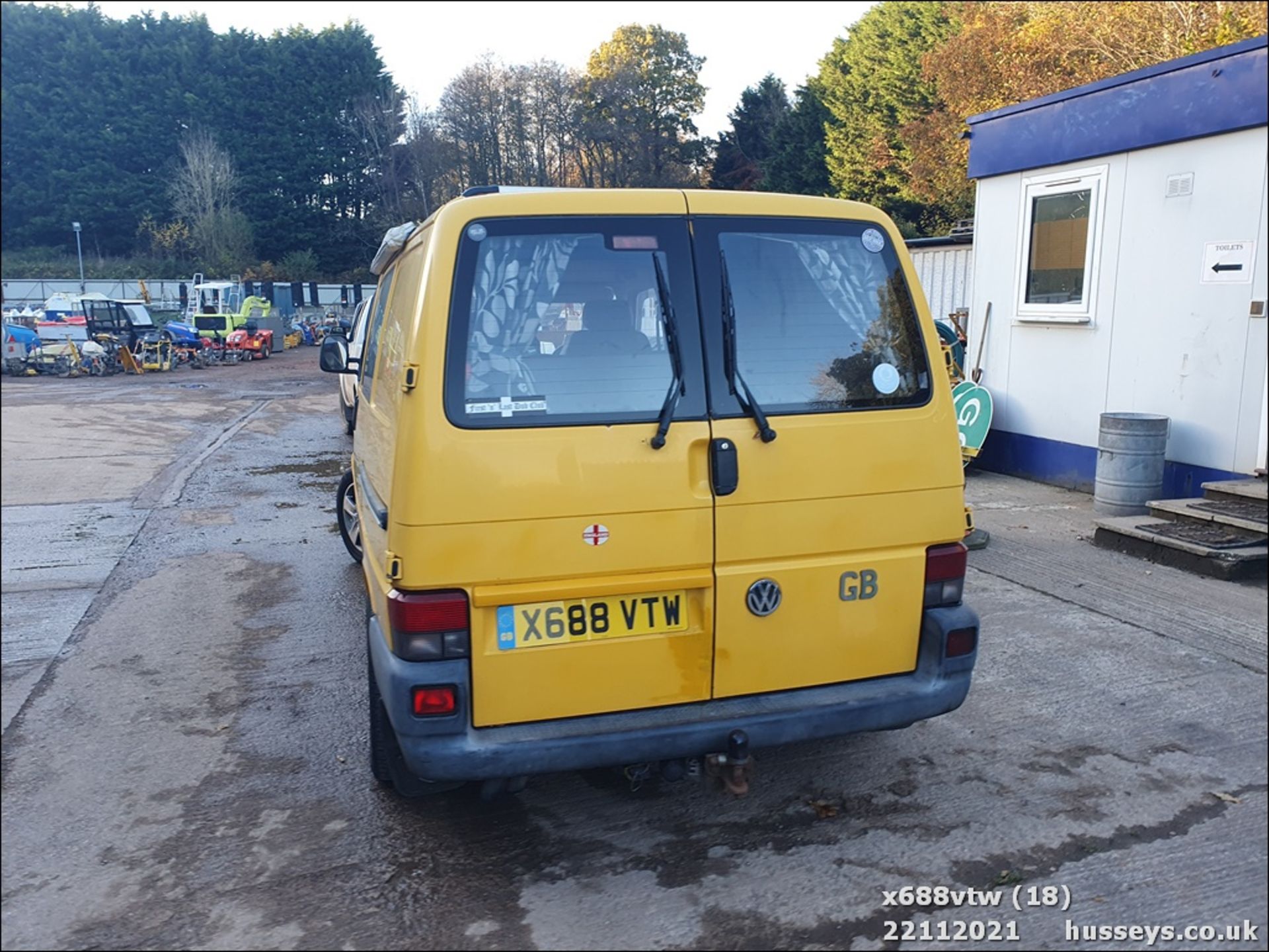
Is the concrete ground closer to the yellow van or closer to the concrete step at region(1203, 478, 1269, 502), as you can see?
the yellow van

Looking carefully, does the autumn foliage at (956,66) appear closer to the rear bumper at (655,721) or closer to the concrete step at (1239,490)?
the rear bumper at (655,721)

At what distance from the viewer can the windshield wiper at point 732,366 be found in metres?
2.96

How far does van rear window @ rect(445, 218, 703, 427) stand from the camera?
2.83m

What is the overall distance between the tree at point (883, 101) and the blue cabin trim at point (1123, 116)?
13.3 m

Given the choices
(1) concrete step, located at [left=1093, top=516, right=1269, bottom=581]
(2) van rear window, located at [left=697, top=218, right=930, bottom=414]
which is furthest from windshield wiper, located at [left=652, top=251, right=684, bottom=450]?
(1) concrete step, located at [left=1093, top=516, right=1269, bottom=581]

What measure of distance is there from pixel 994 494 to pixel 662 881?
6.54m

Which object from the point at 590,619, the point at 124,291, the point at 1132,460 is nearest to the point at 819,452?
the point at 590,619

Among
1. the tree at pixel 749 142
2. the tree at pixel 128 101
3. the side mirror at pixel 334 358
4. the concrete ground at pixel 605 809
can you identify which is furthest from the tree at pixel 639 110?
the tree at pixel 749 142

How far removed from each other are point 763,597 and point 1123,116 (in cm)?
679

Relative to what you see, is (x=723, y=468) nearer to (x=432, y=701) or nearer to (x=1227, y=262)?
(x=432, y=701)

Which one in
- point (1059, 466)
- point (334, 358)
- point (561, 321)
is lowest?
point (1059, 466)

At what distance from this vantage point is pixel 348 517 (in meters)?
6.89

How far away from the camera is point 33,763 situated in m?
3.87

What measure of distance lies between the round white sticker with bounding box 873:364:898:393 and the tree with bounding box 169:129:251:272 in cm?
518
